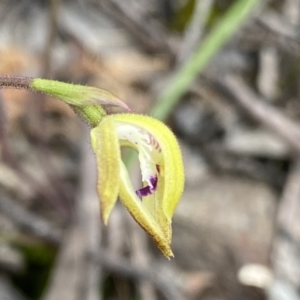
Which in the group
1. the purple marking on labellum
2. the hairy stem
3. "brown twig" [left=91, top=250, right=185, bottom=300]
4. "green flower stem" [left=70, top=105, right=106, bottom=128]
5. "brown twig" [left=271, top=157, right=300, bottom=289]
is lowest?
"brown twig" [left=91, top=250, right=185, bottom=300]

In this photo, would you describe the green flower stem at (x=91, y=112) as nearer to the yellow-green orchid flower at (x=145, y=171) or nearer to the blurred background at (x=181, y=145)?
the yellow-green orchid flower at (x=145, y=171)

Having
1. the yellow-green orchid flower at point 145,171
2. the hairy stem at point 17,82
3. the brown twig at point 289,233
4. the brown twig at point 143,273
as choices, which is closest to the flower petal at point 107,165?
the yellow-green orchid flower at point 145,171

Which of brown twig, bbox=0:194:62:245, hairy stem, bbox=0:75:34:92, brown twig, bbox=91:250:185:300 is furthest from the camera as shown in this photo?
brown twig, bbox=0:194:62:245

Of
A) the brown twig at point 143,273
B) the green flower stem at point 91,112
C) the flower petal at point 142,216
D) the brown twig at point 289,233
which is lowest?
the brown twig at point 143,273

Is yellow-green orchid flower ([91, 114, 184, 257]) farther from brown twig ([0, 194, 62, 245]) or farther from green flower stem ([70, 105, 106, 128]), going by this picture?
brown twig ([0, 194, 62, 245])

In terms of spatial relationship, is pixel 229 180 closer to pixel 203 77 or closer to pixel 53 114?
pixel 203 77

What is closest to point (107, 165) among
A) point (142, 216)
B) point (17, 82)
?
point (142, 216)

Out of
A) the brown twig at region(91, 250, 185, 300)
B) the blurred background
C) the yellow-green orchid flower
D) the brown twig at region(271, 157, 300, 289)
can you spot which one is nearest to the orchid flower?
the yellow-green orchid flower

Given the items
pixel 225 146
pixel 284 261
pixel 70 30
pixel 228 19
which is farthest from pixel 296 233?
pixel 70 30
